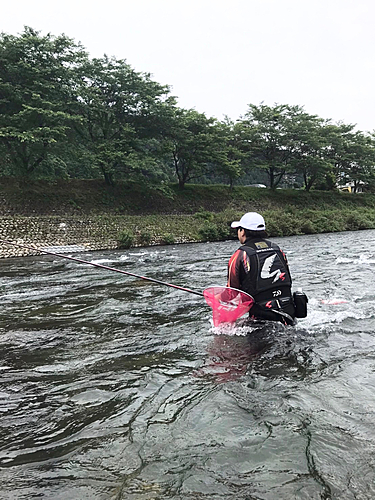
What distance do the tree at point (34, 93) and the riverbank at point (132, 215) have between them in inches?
136

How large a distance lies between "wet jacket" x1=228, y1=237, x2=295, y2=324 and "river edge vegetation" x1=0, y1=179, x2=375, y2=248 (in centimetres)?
2034

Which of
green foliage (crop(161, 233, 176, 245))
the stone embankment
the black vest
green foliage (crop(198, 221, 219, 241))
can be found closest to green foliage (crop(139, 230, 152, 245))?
green foliage (crop(161, 233, 176, 245))

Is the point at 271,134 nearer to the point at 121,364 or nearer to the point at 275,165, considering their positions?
the point at 275,165

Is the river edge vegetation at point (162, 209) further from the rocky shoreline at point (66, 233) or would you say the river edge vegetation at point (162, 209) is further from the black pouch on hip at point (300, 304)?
the black pouch on hip at point (300, 304)

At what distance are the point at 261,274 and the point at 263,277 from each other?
0.06 m

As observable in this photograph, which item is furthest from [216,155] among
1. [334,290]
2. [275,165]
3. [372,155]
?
[334,290]

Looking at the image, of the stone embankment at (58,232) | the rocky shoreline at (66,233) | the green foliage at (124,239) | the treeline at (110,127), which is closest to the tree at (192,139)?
the treeline at (110,127)

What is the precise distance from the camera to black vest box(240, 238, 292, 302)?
5.74 m

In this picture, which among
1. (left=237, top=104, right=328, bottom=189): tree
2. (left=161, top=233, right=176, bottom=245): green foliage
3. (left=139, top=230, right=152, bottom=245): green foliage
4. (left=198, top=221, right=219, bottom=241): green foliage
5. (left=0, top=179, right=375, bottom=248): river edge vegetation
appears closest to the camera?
(left=139, top=230, right=152, bottom=245): green foliage

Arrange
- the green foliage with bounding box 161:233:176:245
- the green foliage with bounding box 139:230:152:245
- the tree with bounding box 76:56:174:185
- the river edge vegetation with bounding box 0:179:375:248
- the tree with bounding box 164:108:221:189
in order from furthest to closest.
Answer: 1. the tree with bounding box 164:108:221:189
2. the tree with bounding box 76:56:174:185
3. the river edge vegetation with bounding box 0:179:375:248
4. the green foliage with bounding box 161:233:176:245
5. the green foliage with bounding box 139:230:152:245

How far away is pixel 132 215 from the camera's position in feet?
110

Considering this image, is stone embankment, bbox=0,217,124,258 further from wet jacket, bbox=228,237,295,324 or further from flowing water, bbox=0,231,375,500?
wet jacket, bbox=228,237,295,324

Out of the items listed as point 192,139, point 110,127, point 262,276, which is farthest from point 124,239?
point 262,276

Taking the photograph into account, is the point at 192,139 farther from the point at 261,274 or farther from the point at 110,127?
the point at 261,274
